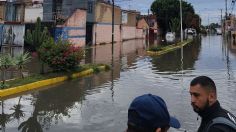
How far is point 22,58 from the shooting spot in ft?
51.9

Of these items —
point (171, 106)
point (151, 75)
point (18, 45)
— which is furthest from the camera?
point (18, 45)

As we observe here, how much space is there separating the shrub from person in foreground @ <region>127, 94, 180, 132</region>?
51.5 ft

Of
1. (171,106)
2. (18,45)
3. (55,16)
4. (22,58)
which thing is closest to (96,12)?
(55,16)

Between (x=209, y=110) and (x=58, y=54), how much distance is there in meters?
15.3

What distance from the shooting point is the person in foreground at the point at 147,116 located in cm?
254

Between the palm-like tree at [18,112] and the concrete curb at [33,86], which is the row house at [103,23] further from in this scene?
the palm-like tree at [18,112]

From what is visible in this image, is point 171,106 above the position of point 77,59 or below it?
below

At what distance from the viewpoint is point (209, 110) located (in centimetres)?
330

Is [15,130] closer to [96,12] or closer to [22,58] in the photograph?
[22,58]

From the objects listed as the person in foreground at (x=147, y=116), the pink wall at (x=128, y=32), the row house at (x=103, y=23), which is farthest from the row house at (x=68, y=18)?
the person in foreground at (x=147, y=116)

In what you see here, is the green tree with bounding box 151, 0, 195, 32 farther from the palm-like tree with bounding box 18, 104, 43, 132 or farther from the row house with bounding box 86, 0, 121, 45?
the palm-like tree with bounding box 18, 104, 43, 132

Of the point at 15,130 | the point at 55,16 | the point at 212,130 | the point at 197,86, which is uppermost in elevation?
the point at 55,16

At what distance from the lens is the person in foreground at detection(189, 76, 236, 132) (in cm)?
306

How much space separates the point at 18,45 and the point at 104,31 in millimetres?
20437
